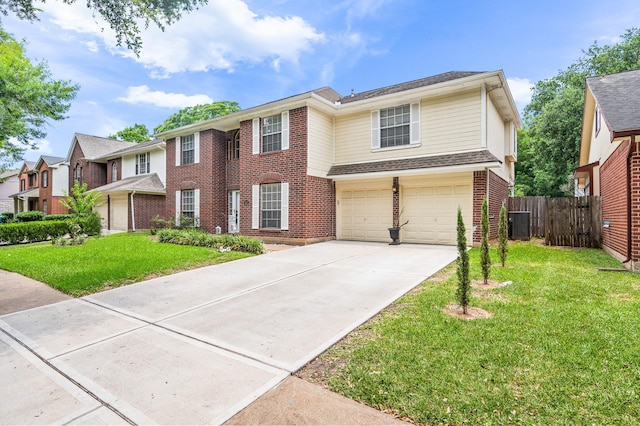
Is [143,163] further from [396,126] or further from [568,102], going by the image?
[568,102]

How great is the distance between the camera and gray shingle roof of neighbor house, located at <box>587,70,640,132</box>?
21.7 feet

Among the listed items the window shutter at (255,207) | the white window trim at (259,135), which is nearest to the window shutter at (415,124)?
the white window trim at (259,135)

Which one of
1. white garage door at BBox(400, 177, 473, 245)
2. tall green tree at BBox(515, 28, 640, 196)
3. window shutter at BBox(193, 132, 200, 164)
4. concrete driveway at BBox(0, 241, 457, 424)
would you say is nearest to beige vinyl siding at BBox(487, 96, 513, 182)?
white garage door at BBox(400, 177, 473, 245)

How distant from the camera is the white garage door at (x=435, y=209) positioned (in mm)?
11258

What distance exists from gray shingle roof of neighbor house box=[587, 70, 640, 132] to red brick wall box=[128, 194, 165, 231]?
21017 mm

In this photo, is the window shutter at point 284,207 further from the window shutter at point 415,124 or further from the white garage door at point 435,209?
the window shutter at point 415,124

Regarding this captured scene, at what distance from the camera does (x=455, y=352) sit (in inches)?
126

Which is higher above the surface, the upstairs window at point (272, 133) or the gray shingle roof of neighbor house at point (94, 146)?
the gray shingle roof of neighbor house at point (94, 146)

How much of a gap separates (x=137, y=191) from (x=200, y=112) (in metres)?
21.4

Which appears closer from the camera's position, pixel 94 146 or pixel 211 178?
pixel 211 178

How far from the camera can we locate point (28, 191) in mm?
32250

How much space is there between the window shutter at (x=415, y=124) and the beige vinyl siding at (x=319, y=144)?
3579mm

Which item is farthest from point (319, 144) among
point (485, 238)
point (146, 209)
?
point (146, 209)

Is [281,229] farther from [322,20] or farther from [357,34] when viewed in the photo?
[357,34]
